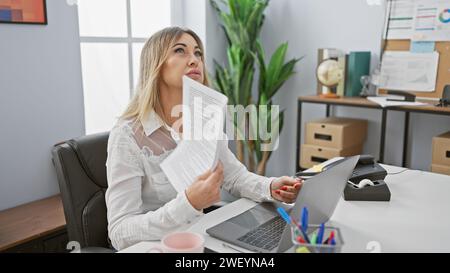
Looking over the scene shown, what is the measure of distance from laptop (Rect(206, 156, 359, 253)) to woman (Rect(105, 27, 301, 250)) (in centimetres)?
14

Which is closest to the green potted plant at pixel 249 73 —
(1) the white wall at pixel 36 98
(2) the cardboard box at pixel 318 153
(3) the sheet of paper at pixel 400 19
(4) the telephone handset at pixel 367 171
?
(2) the cardboard box at pixel 318 153

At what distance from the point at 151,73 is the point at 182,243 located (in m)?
0.67

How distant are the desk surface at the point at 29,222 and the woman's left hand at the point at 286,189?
3.93 feet

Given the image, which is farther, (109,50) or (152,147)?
(109,50)

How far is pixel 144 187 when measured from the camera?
137 cm

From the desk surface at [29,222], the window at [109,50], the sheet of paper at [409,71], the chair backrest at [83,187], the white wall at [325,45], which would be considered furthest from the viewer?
the white wall at [325,45]

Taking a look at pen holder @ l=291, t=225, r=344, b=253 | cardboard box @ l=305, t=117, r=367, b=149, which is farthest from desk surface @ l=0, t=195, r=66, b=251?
cardboard box @ l=305, t=117, r=367, b=149

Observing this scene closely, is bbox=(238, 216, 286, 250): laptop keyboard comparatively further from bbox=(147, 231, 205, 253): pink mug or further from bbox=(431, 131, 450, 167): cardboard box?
bbox=(431, 131, 450, 167): cardboard box

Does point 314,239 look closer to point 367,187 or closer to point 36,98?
point 367,187

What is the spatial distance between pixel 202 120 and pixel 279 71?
229 cm

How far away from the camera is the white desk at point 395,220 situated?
109 cm

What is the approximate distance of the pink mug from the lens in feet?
2.86

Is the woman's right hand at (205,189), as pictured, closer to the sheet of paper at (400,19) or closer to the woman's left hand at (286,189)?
the woman's left hand at (286,189)

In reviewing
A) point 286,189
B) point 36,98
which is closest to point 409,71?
point 286,189
